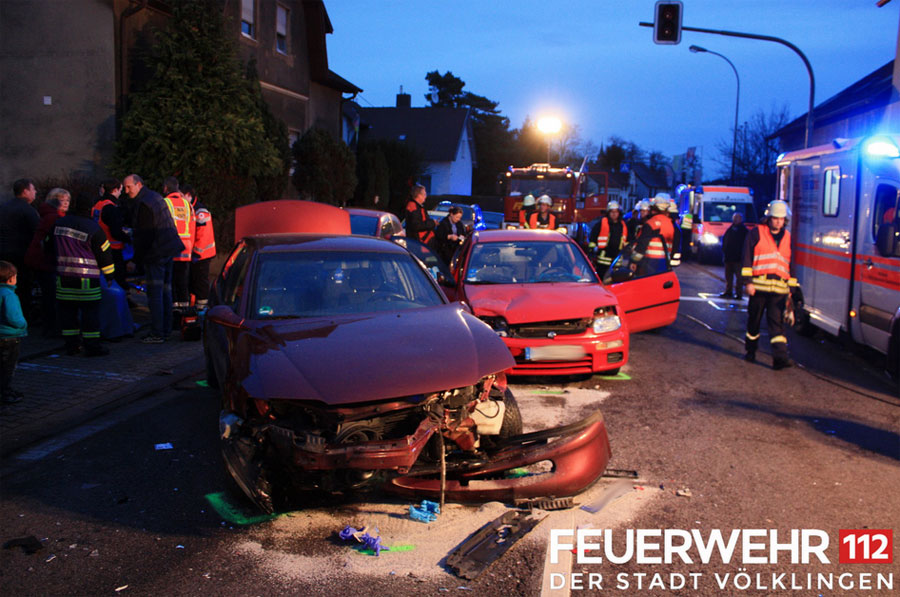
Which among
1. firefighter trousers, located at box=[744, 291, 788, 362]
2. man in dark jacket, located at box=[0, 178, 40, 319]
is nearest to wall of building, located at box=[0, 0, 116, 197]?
man in dark jacket, located at box=[0, 178, 40, 319]

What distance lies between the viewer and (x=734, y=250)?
16.4 m

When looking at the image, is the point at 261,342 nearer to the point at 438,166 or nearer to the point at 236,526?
the point at 236,526

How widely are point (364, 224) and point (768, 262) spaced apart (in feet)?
19.3

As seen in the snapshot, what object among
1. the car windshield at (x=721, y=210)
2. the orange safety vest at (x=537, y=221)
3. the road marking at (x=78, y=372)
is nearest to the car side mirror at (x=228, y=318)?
the road marking at (x=78, y=372)

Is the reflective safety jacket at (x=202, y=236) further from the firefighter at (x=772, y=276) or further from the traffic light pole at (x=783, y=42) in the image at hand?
the traffic light pole at (x=783, y=42)

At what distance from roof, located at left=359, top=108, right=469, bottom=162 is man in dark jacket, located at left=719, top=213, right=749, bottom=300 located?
41088mm

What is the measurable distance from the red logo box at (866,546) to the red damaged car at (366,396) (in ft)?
4.68

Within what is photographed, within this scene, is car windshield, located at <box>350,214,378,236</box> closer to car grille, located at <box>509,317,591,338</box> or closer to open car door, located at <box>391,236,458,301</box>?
open car door, located at <box>391,236,458,301</box>

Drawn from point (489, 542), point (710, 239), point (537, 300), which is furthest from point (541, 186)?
point (489, 542)

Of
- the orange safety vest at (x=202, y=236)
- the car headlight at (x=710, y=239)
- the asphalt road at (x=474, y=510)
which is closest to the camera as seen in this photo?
the asphalt road at (x=474, y=510)

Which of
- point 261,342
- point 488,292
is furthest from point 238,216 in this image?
point 261,342

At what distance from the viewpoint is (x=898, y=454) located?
20.2ft

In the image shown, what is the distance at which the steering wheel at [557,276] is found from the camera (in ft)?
30.1

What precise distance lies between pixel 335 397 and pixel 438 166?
54367 mm
